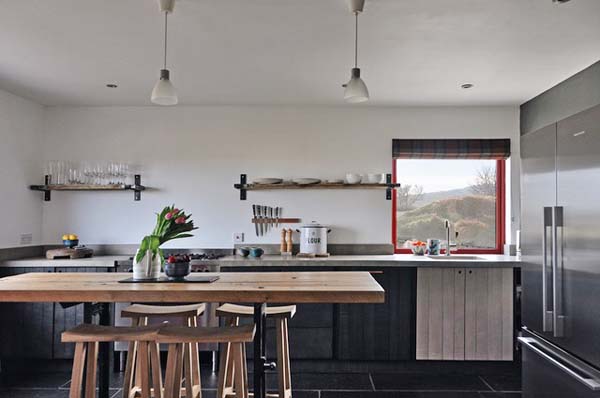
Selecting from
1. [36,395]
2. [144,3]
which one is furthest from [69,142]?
[144,3]

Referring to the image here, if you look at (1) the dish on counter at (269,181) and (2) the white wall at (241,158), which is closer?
(1) the dish on counter at (269,181)

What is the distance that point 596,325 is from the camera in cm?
188

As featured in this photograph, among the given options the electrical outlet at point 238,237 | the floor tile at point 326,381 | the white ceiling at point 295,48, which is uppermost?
the white ceiling at point 295,48

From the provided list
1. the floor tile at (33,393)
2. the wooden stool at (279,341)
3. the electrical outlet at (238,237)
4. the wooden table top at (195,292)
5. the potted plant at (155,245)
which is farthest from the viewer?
the electrical outlet at (238,237)

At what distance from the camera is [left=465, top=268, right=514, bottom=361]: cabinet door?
12.3 ft

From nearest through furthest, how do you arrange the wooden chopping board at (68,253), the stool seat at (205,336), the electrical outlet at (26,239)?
the stool seat at (205,336) → the wooden chopping board at (68,253) → the electrical outlet at (26,239)

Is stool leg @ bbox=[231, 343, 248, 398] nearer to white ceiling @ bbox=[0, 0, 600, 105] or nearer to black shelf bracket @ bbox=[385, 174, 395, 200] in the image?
white ceiling @ bbox=[0, 0, 600, 105]

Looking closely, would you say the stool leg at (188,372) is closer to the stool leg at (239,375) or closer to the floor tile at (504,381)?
the stool leg at (239,375)

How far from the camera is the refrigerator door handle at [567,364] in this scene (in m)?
1.83

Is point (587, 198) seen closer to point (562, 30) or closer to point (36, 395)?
point (562, 30)

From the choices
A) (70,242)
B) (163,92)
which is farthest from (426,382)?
(70,242)

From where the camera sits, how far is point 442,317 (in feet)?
12.4

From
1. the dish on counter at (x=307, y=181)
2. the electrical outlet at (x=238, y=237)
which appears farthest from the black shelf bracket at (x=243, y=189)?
the dish on counter at (x=307, y=181)

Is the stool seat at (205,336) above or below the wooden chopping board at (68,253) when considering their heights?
below
